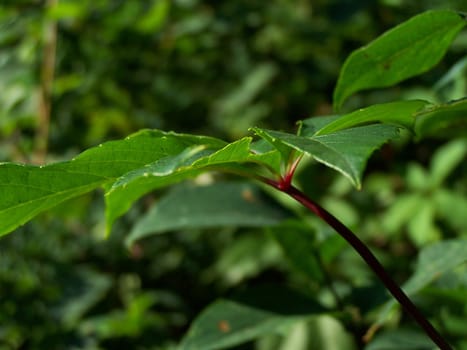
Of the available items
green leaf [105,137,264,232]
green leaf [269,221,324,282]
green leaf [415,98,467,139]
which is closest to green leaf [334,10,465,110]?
green leaf [415,98,467,139]

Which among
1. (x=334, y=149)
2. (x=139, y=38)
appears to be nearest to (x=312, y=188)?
(x=139, y=38)

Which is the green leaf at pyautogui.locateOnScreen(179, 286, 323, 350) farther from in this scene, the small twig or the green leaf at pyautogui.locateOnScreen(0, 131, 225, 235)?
the small twig

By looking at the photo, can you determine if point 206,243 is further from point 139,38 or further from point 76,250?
point 139,38

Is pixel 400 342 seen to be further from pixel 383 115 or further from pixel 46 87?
pixel 46 87

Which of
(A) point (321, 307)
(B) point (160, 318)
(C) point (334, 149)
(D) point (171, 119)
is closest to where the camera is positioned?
(C) point (334, 149)

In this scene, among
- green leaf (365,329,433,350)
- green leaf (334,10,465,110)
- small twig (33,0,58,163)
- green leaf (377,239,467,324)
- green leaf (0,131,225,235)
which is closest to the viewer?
green leaf (0,131,225,235)

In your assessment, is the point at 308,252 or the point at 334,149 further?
the point at 308,252
